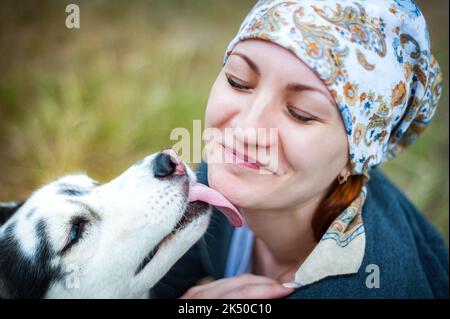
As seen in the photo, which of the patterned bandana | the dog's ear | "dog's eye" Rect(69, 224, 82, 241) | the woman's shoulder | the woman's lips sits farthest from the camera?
the dog's ear

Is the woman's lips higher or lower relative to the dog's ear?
higher

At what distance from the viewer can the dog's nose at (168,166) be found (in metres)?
Result: 1.77

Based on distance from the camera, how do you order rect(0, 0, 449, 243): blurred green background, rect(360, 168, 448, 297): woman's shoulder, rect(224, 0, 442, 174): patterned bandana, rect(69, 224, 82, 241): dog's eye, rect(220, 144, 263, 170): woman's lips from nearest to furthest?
rect(224, 0, 442, 174): patterned bandana
rect(220, 144, 263, 170): woman's lips
rect(69, 224, 82, 241): dog's eye
rect(360, 168, 448, 297): woman's shoulder
rect(0, 0, 449, 243): blurred green background

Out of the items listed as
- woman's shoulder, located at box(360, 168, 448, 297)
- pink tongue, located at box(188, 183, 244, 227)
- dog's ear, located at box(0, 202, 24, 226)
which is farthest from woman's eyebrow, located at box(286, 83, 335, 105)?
dog's ear, located at box(0, 202, 24, 226)

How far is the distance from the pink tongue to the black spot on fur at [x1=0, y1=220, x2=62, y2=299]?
59 cm

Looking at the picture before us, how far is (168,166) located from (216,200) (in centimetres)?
25

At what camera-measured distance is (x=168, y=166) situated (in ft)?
5.82

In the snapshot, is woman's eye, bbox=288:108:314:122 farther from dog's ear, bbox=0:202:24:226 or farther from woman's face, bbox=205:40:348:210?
dog's ear, bbox=0:202:24:226

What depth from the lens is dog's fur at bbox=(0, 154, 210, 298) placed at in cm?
171

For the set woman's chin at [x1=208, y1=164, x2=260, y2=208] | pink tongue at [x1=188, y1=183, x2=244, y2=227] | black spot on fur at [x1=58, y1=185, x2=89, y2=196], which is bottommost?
black spot on fur at [x1=58, y1=185, x2=89, y2=196]

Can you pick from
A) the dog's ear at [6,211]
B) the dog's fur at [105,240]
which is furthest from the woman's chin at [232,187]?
the dog's ear at [6,211]

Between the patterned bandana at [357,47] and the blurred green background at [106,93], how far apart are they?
6.62ft
